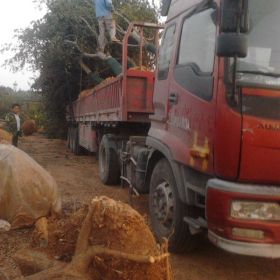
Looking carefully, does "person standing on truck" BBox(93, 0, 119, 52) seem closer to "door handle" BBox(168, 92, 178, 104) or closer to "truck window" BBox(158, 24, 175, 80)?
"truck window" BBox(158, 24, 175, 80)

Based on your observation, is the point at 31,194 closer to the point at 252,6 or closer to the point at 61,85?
the point at 252,6

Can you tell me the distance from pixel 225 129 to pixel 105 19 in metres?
7.37

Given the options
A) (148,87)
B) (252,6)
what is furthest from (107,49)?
(252,6)

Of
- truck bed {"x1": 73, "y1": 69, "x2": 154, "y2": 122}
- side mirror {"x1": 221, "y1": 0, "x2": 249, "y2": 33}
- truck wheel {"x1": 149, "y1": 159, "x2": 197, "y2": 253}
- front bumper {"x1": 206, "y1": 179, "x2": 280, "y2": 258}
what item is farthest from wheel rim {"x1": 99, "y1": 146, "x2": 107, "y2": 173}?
side mirror {"x1": 221, "y1": 0, "x2": 249, "y2": 33}

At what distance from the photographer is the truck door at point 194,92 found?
11.6 ft

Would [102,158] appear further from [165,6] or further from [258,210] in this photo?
[258,210]

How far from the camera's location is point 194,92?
380cm

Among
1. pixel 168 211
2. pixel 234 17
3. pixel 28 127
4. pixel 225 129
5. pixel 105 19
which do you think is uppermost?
pixel 105 19

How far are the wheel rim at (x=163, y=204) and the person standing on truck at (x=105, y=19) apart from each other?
241 inches

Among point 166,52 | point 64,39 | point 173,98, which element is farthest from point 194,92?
point 64,39

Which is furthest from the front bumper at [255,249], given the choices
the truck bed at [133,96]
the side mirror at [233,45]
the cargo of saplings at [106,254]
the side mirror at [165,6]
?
the truck bed at [133,96]

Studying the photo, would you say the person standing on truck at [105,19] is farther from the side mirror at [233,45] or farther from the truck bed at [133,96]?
the side mirror at [233,45]

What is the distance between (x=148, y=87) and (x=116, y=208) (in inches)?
145

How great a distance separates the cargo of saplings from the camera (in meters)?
3.03
